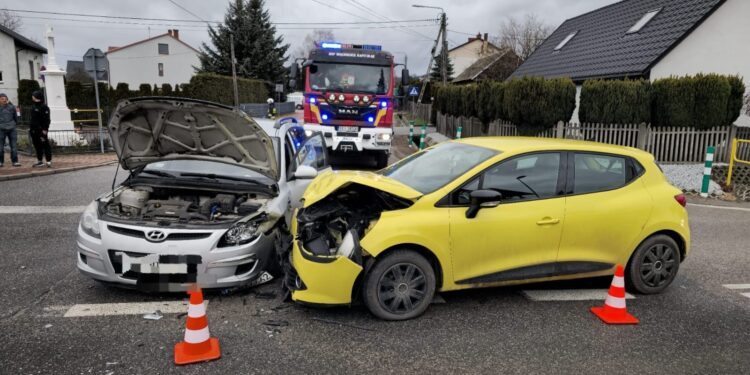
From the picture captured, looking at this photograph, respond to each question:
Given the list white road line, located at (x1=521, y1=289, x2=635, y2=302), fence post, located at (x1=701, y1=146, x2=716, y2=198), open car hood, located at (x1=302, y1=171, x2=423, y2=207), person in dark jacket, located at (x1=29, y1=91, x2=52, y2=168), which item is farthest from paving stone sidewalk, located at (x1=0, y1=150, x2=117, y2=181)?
fence post, located at (x1=701, y1=146, x2=716, y2=198)

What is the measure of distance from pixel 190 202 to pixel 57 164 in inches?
418

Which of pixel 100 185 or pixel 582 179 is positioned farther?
pixel 100 185

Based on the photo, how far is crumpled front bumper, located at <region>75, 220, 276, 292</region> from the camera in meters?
4.19

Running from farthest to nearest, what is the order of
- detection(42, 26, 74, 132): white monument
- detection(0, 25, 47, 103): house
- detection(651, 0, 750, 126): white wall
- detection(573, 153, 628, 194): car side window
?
detection(0, 25, 47, 103): house → detection(42, 26, 74, 132): white monument → detection(651, 0, 750, 126): white wall → detection(573, 153, 628, 194): car side window

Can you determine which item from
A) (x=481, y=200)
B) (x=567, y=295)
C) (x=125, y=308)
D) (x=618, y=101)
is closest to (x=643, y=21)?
(x=618, y=101)

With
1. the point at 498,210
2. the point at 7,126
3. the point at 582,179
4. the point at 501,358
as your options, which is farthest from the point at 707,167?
the point at 7,126

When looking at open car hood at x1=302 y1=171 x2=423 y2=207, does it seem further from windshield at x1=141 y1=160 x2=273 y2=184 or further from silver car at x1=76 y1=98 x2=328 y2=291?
windshield at x1=141 y1=160 x2=273 y2=184

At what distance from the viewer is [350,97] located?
1279 cm

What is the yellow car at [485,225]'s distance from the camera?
13.4 feet

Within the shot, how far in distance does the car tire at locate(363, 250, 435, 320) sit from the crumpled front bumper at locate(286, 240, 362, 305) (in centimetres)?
17

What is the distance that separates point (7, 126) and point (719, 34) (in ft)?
71.1

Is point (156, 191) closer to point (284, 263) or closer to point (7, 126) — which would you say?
point (284, 263)

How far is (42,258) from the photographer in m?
5.71

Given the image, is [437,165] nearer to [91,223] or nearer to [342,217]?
[342,217]
